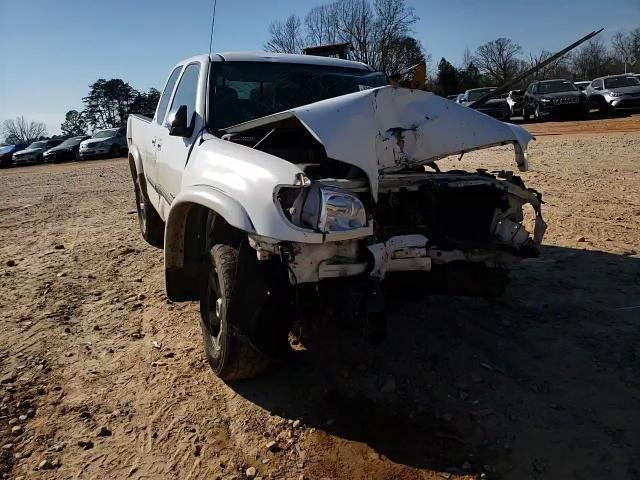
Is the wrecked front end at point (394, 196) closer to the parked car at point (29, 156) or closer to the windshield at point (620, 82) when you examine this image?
the windshield at point (620, 82)

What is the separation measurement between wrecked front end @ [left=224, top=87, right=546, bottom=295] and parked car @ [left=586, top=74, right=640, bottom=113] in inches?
786

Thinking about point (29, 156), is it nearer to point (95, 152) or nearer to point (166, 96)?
point (95, 152)

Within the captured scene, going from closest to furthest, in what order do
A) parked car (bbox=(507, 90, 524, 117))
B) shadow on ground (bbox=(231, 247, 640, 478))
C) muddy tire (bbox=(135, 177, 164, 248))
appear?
1. shadow on ground (bbox=(231, 247, 640, 478))
2. muddy tire (bbox=(135, 177, 164, 248))
3. parked car (bbox=(507, 90, 524, 117))

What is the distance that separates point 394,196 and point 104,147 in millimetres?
25984

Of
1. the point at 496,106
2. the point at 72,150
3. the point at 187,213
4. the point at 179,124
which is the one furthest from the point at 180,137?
the point at 72,150

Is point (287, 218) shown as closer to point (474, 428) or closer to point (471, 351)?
point (474, 428)

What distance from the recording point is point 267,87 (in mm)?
4254

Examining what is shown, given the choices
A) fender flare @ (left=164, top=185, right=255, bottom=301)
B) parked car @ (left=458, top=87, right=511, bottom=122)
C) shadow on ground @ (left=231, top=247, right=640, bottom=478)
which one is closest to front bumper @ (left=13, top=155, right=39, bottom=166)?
parked car @ (left=458, top=87, right=511, bottom=122)

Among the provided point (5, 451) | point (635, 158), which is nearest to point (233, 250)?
point (5, 451)

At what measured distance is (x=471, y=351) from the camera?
138 inches

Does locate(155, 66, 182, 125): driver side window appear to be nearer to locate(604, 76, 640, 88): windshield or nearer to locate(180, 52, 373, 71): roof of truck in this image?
locate(180, 52, 373, 71): roof of truck

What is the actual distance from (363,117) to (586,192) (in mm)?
5528

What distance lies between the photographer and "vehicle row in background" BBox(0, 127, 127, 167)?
26406mm

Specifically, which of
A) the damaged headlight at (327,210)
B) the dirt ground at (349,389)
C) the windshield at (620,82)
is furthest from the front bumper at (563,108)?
the damaged headlight at (327,210)
